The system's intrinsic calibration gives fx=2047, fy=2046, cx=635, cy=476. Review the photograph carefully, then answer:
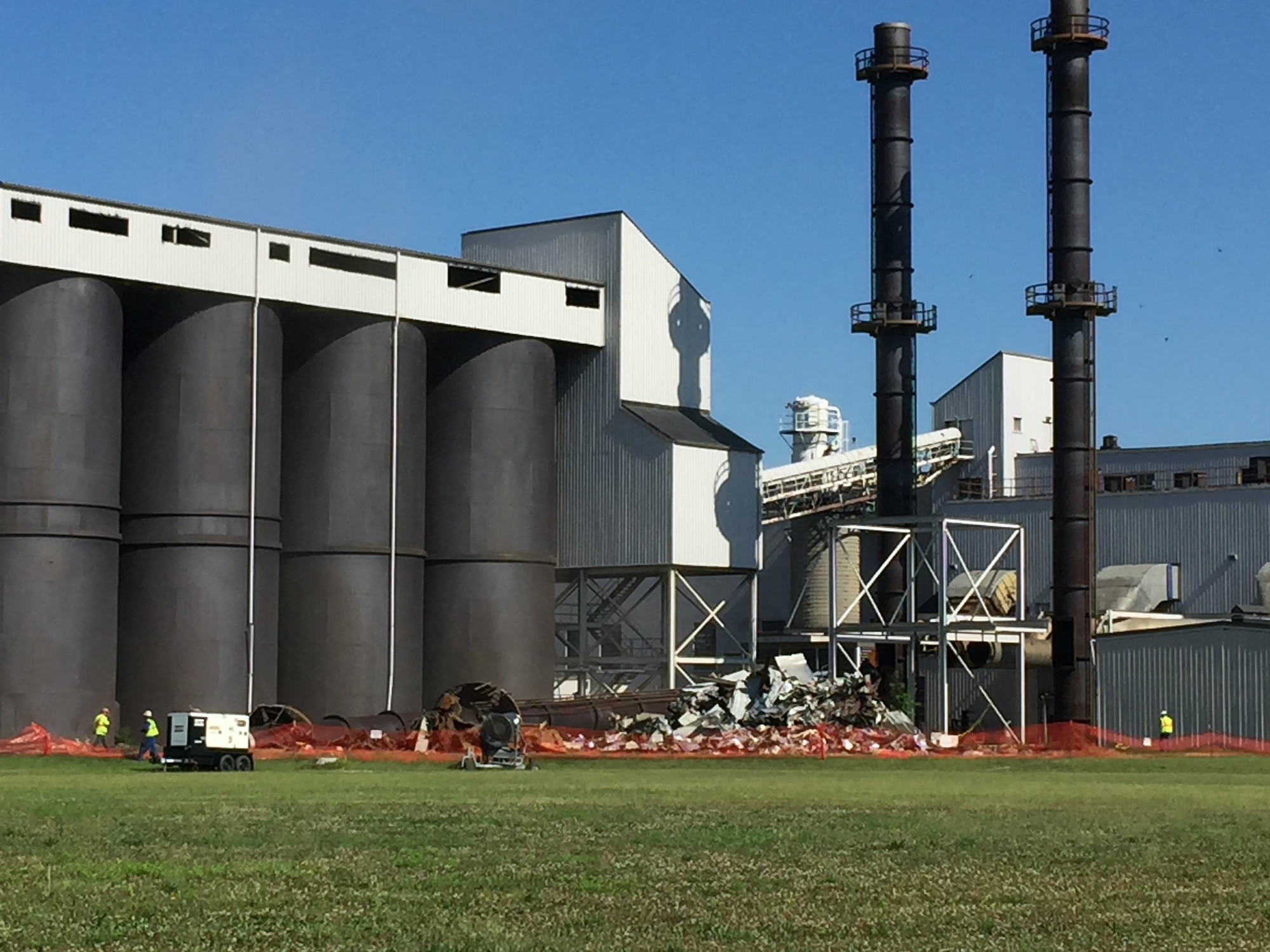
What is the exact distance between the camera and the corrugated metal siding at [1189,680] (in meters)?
62.1

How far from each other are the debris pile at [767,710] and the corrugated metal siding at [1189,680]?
694 centimetres

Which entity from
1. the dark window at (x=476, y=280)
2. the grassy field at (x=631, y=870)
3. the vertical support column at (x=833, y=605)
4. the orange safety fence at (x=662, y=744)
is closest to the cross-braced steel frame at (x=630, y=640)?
the vertical support column at (x=833, y=605)

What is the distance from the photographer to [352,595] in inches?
2660

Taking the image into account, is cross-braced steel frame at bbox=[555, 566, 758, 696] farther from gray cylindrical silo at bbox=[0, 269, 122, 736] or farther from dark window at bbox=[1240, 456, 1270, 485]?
dark window at bbox=[1240, 456, 1270, 485]

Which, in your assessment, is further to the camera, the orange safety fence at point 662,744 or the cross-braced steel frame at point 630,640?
the cross-braced steel frame at point 630,640

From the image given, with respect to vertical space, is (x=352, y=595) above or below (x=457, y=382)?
below

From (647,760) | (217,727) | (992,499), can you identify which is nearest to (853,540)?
(992,499)

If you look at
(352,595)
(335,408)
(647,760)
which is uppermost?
(335,408)

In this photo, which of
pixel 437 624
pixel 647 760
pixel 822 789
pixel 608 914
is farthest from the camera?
pixel 437 624

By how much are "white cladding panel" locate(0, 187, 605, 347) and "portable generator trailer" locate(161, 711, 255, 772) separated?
19.9m

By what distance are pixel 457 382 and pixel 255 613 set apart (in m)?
12.2

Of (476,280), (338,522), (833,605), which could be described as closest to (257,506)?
(338,522)

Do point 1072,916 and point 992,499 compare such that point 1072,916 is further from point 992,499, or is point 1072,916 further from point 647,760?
point 992,499

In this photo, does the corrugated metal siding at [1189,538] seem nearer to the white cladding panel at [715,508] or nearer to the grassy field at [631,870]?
the white cladding panel at [715,508]
